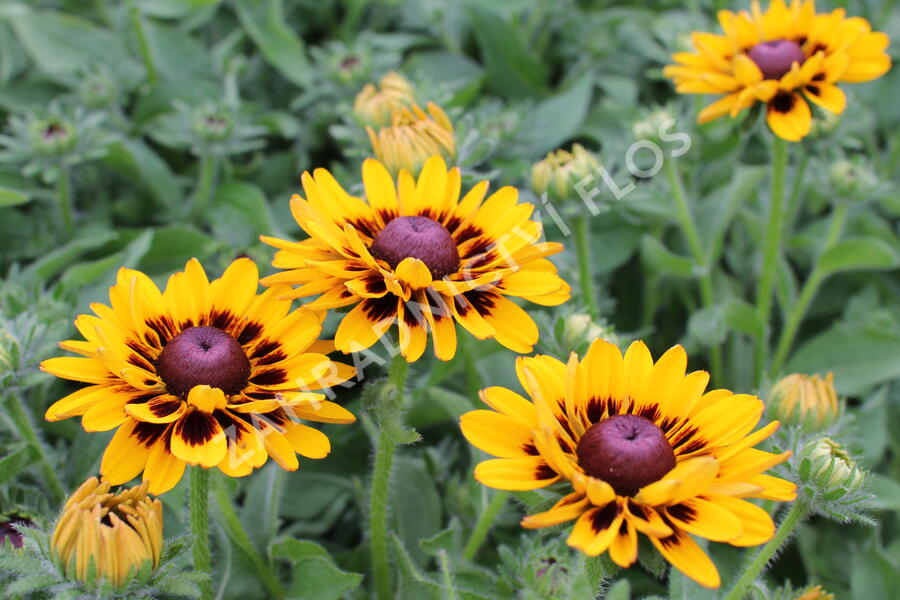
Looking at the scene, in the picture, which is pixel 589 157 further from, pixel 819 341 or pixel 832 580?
Result: pixel 832 580

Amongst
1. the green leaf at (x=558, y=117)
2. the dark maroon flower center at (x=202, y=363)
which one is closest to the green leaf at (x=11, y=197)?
the dark maroon flower center at (x=202, y=363)

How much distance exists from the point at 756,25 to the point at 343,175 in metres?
0.81

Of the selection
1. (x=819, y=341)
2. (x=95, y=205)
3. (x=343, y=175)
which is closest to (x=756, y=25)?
(x=819, y=341)

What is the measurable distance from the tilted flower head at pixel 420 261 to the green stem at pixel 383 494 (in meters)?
0.11

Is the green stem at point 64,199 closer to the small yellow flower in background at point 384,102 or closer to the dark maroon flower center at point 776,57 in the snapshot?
the small yellow flower in background at point 384,102

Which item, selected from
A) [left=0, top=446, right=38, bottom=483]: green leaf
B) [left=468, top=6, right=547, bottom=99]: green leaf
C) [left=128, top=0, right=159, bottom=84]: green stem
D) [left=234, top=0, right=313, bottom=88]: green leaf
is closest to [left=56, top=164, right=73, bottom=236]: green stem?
[left=128, top=0, right=159, bottom=84]: green stem

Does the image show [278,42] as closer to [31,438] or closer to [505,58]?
[505,58]

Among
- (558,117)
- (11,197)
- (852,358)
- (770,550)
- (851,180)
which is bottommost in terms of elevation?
(852,358)

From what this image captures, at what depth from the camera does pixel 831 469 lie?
4.22 ft

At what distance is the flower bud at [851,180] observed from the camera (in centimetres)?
202

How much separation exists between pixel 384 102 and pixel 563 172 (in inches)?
13.4

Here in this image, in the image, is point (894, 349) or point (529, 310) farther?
point (894, 349)

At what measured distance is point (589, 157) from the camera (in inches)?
70.0

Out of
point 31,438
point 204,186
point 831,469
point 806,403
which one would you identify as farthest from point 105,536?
point 204,186
